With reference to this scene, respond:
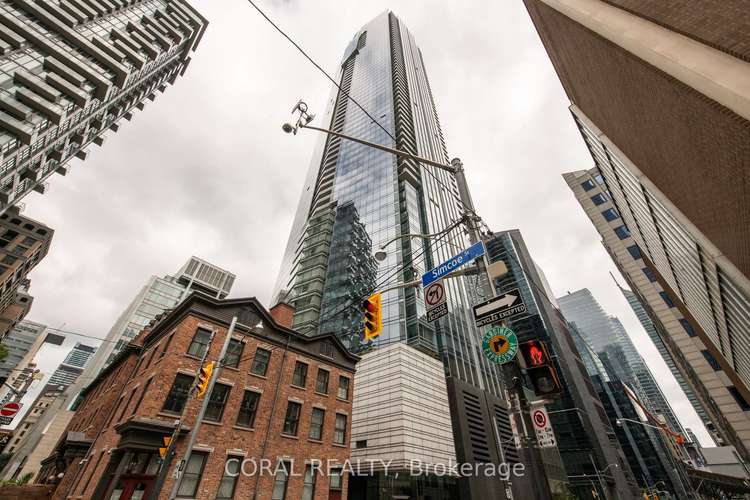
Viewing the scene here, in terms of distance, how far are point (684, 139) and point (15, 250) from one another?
9112 centimetres

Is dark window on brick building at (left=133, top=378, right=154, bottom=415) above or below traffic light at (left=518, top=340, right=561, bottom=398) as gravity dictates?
above

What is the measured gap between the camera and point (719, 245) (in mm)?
9445

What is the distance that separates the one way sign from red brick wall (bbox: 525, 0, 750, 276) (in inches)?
190

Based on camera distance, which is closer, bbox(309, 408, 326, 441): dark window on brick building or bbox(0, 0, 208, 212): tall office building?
bbox(309, 408, 326, 441): dark window on brick building

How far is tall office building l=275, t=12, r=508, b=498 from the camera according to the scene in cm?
2822

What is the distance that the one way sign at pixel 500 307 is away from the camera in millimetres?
6277

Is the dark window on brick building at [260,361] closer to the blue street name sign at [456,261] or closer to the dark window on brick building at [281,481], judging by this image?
the dark window on brick building at [281,481]

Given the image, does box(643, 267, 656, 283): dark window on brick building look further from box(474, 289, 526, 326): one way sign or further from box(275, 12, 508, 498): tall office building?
box(474, 289, 526, 326): one way sign

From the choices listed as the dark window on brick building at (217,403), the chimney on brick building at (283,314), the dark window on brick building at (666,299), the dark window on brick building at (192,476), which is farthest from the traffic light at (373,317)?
the dark window on brick building at (666,299)

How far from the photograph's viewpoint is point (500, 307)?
6.49m

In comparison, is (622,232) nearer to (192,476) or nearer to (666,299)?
(666,299)

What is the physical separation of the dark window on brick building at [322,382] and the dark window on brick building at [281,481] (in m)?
5.39

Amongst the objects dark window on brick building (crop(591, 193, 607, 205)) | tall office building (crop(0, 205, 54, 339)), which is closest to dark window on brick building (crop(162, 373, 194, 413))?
dark window on brick building (crop(591, 193, 607, 205))

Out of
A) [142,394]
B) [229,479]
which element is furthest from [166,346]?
[229,479]
